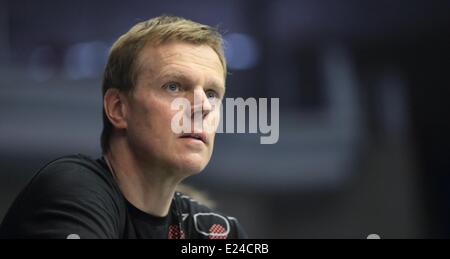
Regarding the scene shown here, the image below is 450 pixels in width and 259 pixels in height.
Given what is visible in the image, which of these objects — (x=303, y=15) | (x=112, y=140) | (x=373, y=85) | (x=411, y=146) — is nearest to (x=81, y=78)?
(x=112, y=140)

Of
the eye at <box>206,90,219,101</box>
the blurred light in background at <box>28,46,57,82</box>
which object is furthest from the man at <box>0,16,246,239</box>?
the blurred light in background at <box>28,46,57,82</box>

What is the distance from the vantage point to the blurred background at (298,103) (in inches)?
81.1

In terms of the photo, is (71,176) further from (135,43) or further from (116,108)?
(135,43)

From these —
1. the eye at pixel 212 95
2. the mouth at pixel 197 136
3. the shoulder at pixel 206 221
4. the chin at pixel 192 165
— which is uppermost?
the eye at pixel 212 95

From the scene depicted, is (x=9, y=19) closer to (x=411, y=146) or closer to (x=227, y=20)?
(x=227, y=20)

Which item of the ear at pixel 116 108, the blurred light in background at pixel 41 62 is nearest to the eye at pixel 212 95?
the ear at pixel 116 108

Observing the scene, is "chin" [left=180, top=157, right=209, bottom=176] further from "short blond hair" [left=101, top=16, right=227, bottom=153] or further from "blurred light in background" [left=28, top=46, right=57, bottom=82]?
"blurred light in background" [left=28, top=46, right=57, bottom=82]

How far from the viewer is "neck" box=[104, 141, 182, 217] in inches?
79.9

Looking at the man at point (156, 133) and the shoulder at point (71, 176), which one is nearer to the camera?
the shoulder at point (71, 176)

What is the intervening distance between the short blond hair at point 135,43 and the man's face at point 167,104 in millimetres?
21

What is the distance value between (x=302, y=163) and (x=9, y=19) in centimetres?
102

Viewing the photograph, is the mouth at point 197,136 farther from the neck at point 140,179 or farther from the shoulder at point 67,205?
the shoulder at point 67,205

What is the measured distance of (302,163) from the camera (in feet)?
6.89
